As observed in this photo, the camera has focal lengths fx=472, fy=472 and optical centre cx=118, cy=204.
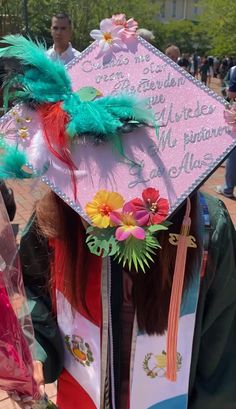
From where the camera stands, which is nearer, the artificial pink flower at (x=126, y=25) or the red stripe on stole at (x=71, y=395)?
the artificial pink flower at (x=126, y=25)

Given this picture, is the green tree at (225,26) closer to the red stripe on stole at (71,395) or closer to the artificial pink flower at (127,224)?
the red stripe on stole at (71,395)

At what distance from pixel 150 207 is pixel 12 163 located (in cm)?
30

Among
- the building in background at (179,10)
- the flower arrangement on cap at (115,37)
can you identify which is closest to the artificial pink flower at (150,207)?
the flower arrangement on cap at (115,37)

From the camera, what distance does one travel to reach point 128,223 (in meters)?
0.94

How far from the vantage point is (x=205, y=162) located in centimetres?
98

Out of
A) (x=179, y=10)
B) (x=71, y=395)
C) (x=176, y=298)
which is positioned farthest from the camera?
(x=179, y=10)

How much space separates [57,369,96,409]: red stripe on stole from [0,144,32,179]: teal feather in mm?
611

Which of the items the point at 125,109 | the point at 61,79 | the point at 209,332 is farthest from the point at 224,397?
the point at 61,79

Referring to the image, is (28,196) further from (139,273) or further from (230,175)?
(230,175)

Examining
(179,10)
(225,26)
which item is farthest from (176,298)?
(179,10)

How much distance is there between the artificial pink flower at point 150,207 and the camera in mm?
941

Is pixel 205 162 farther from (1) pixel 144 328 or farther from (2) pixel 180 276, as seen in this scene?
(1) pixel 144 328

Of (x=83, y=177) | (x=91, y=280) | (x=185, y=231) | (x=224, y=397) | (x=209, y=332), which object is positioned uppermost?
(x=83, y=177)

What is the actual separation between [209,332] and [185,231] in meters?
0.30
